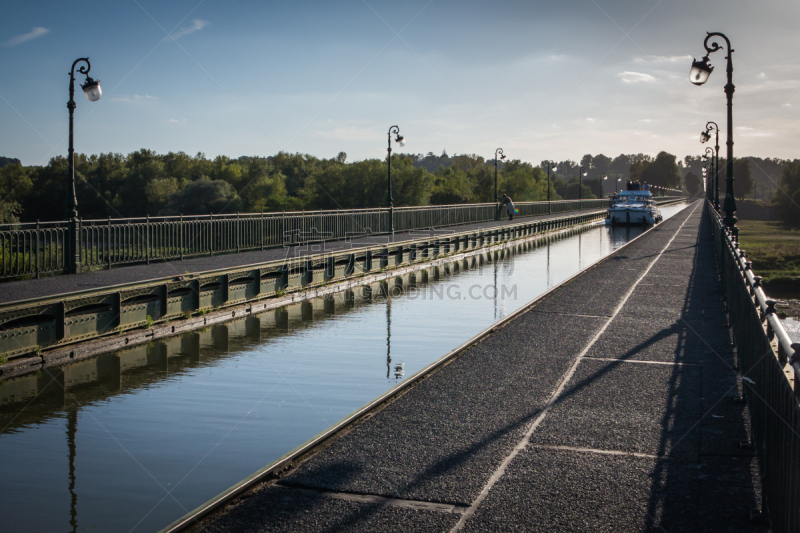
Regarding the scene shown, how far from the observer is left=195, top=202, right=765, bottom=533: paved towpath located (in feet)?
17.0

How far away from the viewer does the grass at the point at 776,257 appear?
68250mm

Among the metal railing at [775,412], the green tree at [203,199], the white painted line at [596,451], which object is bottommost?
the white painted line at [596,451]

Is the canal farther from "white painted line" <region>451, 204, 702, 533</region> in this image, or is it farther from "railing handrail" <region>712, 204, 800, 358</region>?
"railing handrail" <region>712, 204, 800, 358</region>

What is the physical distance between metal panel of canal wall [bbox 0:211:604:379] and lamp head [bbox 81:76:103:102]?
6.19m

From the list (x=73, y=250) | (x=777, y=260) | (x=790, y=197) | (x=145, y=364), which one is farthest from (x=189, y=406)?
(x=790, y=197)

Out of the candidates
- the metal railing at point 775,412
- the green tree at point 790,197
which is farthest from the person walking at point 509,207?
the green tree at point 790,197

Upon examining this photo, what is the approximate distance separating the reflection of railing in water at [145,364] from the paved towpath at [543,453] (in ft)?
9.13

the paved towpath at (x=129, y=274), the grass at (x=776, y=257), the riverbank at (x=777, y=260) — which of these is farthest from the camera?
the grass at (x=776, y=257)

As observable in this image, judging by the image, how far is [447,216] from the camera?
4569 centimetres

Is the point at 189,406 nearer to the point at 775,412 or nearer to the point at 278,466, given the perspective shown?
the point at 278,466

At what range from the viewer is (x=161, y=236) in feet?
71.3

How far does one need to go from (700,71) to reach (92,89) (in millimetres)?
15627

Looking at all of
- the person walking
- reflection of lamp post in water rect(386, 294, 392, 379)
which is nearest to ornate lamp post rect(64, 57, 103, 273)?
reflection of lamp post in water rect(386, 294, 392, 379)

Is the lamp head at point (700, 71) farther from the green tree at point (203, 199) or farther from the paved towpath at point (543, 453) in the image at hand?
the green tree at point (203, 199)
